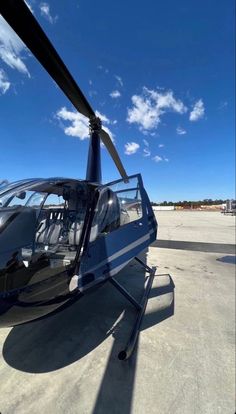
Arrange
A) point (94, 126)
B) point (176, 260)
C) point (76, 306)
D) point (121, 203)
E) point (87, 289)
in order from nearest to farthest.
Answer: point (87, 289)
point (76, 306)
point (121, 203)
point (94, 126)
point (176, 260)

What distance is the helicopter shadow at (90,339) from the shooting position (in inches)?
85.7

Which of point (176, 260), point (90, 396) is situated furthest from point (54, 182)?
point (176, 260)

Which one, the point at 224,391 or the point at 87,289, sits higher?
the point at 87,289

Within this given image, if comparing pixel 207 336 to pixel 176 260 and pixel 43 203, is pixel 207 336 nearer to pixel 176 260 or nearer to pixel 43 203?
pixel 43 203

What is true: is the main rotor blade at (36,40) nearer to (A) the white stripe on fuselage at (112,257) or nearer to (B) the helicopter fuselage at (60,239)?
(B) the helicopter fuselage at (60,239)

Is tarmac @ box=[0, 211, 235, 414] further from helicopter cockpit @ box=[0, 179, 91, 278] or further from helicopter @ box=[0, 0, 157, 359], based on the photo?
helicopter cockpit @ box=[0, 179, 91, 278]

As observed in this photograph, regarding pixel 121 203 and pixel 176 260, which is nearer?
pixel 121 203

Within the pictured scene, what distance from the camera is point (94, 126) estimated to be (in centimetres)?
616

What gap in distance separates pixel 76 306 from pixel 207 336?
200 cm

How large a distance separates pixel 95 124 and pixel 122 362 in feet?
17.6

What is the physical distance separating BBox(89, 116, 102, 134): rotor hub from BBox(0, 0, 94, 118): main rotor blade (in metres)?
2.02

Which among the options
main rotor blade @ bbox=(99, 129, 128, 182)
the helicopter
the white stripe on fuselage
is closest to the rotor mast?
main rotor blade @ bbox=(99, 129, 128, 182)

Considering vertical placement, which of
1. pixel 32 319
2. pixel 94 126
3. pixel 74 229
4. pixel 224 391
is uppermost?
pixel 94 126

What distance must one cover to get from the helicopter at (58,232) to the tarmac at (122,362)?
26 centimetres
